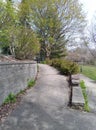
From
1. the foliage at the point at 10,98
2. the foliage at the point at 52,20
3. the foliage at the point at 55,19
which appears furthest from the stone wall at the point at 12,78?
the foliage at the point at 55,19

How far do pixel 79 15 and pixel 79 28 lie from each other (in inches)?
80.1

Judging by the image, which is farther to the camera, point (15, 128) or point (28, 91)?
point (28, 91)

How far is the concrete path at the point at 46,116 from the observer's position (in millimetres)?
5822

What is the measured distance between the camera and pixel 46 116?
6629mm

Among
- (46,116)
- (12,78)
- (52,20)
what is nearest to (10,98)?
(12,78)

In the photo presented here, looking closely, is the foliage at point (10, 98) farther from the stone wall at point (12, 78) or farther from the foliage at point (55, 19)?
the foliage at point (55, 19)

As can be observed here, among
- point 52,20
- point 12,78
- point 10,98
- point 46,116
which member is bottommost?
point 46,116

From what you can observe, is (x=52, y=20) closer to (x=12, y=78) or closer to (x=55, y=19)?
(x=55, y=19)

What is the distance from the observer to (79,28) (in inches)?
1367

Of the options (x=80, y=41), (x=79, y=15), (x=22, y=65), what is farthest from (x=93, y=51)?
(x=22, y=65)

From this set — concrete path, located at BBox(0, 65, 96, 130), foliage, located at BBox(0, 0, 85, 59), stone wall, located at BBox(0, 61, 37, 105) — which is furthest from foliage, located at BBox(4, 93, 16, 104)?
foliage, located at BBox(0, 0, 85, 59)

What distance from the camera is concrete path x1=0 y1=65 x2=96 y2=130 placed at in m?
5.82

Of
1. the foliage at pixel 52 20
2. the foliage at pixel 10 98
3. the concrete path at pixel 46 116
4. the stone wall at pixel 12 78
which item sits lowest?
the concrete path at pixel 46 116

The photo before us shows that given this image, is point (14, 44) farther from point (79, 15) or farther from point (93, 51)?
point (93, 51)
